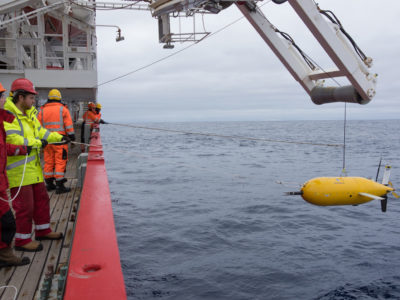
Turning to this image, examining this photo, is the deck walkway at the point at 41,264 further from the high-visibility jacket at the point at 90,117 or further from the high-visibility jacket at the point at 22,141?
the high-visibility jacket at the point at 90,117

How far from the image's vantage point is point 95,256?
1.82m

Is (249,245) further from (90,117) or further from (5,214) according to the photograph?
(90,117)

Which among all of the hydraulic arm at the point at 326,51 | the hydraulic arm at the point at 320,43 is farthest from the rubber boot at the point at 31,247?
the hydraulic arm at the point at 326,51

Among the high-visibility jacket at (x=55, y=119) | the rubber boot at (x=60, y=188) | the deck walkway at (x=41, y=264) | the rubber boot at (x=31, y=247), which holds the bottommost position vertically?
the deck walkway at (x=41, y=264)

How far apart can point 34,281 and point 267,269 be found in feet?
15.0

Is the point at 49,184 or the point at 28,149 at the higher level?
the point at 28,149

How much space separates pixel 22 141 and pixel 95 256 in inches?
81.6

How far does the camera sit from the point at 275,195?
43.4ft

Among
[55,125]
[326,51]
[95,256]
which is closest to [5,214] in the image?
[95,256]

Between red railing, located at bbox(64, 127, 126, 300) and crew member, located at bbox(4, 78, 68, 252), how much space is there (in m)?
0.80

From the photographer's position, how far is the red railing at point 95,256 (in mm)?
1421

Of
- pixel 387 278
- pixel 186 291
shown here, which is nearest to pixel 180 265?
pixel 186 291

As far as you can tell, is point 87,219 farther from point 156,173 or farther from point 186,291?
point 156,173

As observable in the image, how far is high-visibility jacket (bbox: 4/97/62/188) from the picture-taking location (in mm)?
3369
